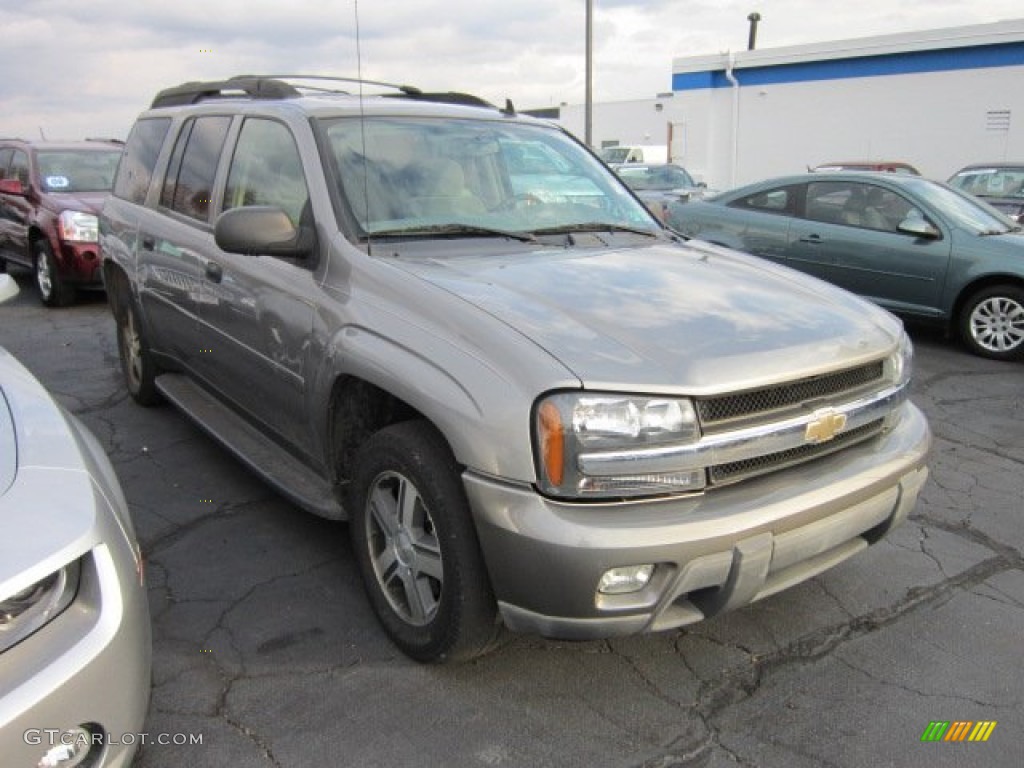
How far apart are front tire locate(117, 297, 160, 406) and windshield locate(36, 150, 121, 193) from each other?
4676 millimetres

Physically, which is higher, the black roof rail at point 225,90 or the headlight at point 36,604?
the black roof rail at point 225,90

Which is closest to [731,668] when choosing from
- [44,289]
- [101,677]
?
[101,677]

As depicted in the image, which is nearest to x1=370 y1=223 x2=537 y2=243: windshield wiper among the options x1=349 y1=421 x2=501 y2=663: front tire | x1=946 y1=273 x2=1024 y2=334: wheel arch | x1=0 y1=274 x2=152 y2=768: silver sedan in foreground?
x1=349 y1=421 x2=501 y2=663: front tire

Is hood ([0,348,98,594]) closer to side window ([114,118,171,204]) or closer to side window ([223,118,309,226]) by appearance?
side window ([223,118,309,226])

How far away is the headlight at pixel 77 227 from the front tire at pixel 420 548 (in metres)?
7.14

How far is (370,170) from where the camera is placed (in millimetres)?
3330

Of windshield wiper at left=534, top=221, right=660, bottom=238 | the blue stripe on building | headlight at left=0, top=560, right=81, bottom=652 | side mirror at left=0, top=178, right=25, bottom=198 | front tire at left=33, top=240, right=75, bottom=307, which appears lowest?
front tire at left=33, top=240, right=75, bottom=307

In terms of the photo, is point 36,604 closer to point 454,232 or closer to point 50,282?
point 454,232

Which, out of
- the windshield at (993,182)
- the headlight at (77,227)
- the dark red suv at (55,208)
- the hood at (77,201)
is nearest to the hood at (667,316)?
the dark red suv at (55,208)

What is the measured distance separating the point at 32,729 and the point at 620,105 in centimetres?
4575

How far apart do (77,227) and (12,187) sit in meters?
1.60

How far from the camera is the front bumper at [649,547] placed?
7.23 feet

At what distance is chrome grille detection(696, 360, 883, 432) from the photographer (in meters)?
2.36

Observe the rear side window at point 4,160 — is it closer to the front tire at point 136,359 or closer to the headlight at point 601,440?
the front tire at point 136,359
